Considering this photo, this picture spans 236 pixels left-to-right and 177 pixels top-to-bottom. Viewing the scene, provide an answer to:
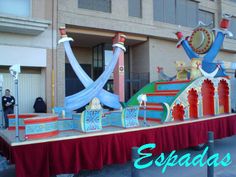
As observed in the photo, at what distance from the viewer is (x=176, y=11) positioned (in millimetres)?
17734

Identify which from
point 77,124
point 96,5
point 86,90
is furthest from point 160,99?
point 96,5

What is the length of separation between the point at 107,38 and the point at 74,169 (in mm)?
11699

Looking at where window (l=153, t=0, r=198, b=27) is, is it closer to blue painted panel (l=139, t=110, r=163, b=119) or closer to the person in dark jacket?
the person in dark jacket

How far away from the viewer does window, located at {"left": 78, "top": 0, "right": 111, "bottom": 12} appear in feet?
45.3

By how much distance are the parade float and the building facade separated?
18.8ft

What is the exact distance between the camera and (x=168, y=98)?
763 cm

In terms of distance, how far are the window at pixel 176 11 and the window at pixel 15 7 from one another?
8220mm

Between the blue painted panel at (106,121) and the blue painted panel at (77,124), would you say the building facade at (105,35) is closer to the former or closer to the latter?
the blue painted panel at (106,121)

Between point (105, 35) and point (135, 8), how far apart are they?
2777 mm

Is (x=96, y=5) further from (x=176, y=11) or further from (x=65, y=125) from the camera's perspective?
(x=65, y=125)

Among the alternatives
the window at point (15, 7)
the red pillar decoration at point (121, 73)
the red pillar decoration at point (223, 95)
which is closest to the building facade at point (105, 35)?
the window at point (15, 7)

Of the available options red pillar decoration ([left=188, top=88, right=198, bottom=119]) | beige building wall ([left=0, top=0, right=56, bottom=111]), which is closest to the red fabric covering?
red pillar decoration ([left=188, top=88, right=198, bottom=119])

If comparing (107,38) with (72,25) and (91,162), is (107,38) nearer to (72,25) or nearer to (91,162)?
(72,25)

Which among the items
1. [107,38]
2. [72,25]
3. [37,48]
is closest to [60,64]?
[37,48]
